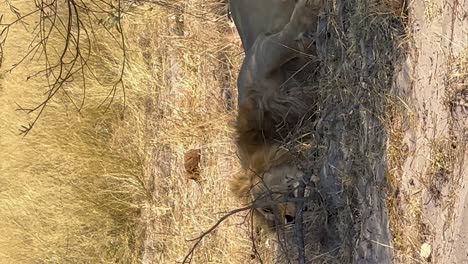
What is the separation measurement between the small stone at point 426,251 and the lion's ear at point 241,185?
995mm

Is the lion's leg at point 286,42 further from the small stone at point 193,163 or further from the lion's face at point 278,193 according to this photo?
the small stone at point 193,163

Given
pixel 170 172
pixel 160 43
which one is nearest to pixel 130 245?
pixel 170 172

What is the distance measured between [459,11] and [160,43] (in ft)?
7.40

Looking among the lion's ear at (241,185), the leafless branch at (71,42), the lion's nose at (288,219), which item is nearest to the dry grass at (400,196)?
the lion's nose at (288,219)

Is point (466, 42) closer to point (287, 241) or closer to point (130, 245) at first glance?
point (287, 241)

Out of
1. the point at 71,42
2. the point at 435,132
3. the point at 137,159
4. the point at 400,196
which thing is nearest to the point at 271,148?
the point at 400,196

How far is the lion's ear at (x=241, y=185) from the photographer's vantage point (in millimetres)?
3695

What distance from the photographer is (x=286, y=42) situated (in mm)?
3146

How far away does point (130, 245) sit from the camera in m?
4.62

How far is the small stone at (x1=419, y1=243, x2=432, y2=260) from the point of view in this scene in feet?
9.41

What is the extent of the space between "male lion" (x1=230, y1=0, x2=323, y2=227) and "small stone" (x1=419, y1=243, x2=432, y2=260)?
0.64 metres

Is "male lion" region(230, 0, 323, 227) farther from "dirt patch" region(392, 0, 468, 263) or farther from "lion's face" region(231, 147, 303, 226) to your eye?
"dirt patch" region(392, 0, 468, 263)

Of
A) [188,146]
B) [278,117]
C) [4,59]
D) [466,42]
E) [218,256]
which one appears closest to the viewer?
[466,42]

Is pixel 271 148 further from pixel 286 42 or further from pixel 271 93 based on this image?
pixel 286 42
